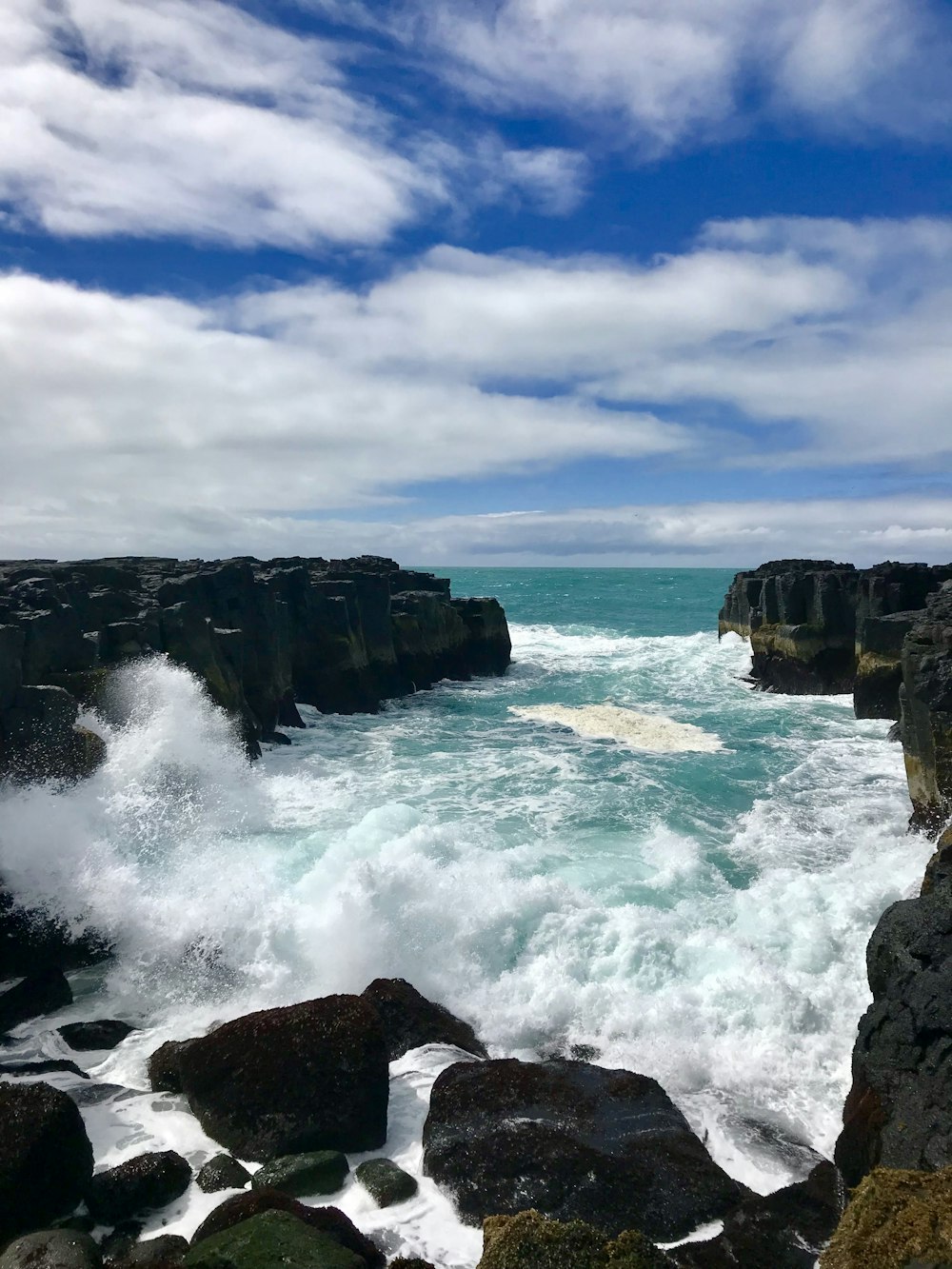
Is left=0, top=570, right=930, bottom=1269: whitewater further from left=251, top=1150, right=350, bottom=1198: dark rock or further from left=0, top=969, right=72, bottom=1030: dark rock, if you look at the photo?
left=0, top=969, right=72, bottom=1030: dark rock

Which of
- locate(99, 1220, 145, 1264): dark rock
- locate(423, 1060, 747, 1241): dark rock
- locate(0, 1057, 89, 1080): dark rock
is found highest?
locate(423, 1060, 747, 1241): dark rock

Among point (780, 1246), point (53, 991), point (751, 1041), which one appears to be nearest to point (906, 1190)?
point (780, 1246)

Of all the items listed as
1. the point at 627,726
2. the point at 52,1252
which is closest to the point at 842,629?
the point at 627,726

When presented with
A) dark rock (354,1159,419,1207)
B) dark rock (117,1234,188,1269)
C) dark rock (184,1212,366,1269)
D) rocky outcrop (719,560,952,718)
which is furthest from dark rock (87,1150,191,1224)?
rocky outcrop (719,560,952,718)

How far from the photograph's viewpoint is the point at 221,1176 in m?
7.29

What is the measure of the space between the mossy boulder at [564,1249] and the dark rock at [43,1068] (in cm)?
617

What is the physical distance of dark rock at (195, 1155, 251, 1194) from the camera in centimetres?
722

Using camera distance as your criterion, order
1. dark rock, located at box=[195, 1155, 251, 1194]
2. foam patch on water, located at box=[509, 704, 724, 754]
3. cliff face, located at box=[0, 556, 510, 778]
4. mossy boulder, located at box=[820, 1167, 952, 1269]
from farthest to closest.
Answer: foam patch on water, located at box=[509, 704, 724, 754] → cliff face, located at box=[0, 556, 510, 778] → dark rock, located at box=[195, 1155, 251, 1194] → mossy boulder, located at box=[820, 1167, 952, 1269]

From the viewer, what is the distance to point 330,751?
24.8 m

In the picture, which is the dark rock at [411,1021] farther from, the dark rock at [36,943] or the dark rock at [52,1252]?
the dark rock at [36,943]

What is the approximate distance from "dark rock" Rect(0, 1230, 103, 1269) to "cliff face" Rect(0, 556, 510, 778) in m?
10.9

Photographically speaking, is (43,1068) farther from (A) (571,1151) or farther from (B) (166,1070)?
(A) (571,1151)

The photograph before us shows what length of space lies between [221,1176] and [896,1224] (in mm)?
A: 5640

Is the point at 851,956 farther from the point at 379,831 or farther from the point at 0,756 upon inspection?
the point at 0,756
